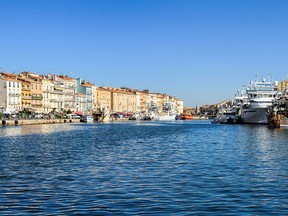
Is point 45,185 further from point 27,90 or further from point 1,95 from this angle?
point 27,90

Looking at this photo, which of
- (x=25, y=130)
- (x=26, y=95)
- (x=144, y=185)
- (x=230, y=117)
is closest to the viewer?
(x=144, y=185)

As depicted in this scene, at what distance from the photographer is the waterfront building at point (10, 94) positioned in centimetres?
14062

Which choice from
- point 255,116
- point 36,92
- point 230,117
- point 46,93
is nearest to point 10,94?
point 36,92

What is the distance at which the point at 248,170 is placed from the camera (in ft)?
90.2

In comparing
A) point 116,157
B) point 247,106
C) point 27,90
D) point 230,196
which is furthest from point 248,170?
point 27,90

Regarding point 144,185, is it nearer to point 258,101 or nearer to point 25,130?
point 25,130

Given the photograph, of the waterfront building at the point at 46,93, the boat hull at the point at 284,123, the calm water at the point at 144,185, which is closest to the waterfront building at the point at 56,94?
the waterfront building at the point at 46,93

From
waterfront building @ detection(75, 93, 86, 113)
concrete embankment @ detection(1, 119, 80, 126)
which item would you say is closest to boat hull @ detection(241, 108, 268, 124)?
concrete embankment @ detection(1, 119, 80, 126)

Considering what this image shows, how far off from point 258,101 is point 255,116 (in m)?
4.37

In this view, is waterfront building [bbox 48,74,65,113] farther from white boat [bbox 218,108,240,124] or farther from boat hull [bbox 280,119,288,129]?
boat hull [bbox 280,119,288,129]

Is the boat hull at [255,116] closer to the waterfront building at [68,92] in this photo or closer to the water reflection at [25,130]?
the water reflection at [25,130]

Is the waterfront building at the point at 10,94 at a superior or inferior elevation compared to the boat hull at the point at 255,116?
superior

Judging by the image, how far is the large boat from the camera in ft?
383

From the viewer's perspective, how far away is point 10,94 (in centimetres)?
14338
